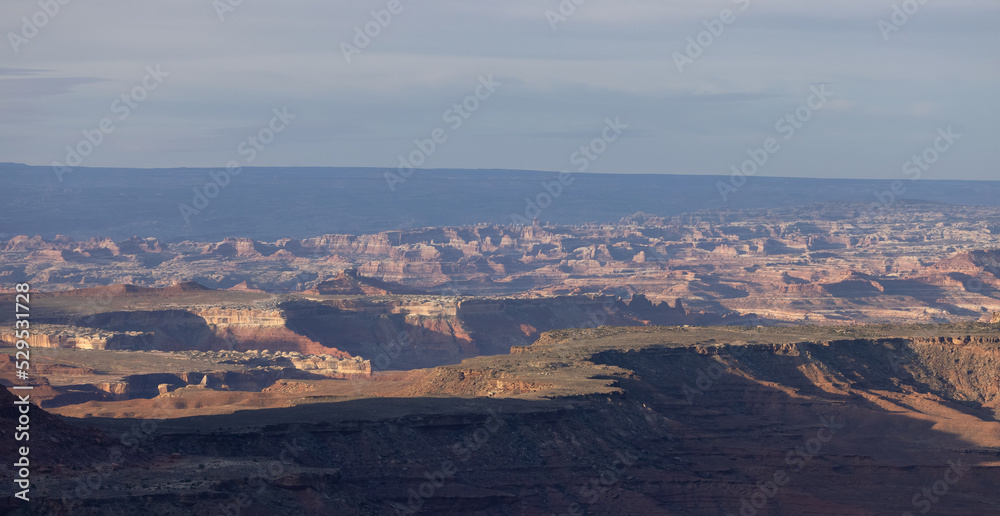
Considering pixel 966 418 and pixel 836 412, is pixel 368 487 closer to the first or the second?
pixel 836 412

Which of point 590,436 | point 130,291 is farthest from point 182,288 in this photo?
point 590,436

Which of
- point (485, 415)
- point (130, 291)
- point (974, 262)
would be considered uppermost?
point (974, 262)

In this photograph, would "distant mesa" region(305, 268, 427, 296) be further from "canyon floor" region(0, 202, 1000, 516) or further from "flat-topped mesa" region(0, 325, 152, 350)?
"flat-topped mesa" region(0, 325, 152, 350)

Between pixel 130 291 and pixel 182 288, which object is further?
pixel 182 288

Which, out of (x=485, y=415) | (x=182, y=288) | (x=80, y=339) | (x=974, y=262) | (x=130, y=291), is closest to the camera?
(x=485, y=415)

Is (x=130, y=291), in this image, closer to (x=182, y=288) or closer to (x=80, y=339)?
(x=182, y=288)

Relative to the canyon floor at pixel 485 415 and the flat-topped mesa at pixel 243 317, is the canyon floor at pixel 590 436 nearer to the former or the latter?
the canyon floor at pixel 485 415

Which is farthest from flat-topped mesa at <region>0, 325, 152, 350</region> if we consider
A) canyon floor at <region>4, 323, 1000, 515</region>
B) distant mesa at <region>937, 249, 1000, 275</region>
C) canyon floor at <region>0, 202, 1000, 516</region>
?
distant mesa at <region>937, 249, 1000, 275</region>

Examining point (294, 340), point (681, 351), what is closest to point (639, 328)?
point (681, 351)
